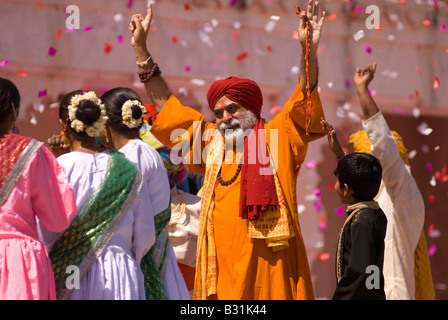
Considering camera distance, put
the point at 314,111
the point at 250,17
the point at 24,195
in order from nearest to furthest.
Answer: the point at 24,195
the point at 314,111
the point at 250,17

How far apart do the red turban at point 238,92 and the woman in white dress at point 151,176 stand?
553 millimetres

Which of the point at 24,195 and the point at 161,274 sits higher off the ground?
the point at 24,195

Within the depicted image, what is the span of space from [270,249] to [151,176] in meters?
0.89

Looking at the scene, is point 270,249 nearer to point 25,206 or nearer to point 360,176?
Result: point 360,176

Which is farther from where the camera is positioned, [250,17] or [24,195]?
[250,17]

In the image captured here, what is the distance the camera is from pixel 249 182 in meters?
5.52

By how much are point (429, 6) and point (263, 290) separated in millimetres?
5460

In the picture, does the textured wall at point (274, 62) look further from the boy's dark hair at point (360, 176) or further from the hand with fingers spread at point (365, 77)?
the boy's dark hair at point (360, 176)

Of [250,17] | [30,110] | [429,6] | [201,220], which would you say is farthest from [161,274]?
[429,6]

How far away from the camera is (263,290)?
5.45m

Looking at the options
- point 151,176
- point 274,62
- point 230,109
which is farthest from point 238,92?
point 274,62

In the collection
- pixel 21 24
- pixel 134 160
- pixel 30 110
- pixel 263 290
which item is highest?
pixel 21 24

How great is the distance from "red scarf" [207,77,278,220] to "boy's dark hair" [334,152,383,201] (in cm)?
46

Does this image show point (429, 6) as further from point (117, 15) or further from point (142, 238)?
point (142, 238)
